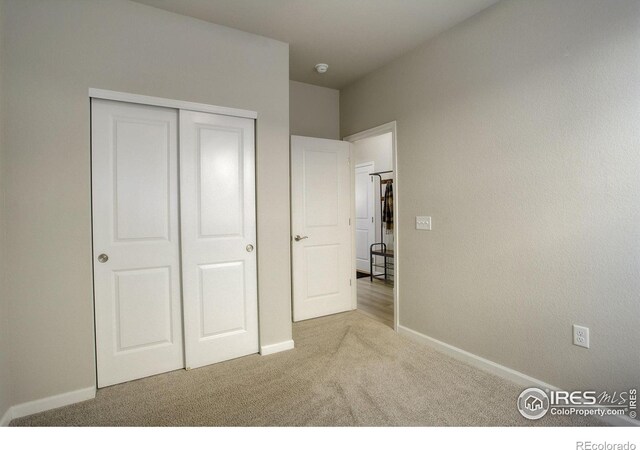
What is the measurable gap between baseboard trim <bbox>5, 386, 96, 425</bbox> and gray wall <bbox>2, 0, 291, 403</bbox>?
0.04m

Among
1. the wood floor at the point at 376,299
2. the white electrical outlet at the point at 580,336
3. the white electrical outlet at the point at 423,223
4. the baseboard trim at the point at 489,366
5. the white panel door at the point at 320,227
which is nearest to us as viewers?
the baseboard trim at the point at 489,366

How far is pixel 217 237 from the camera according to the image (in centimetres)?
258

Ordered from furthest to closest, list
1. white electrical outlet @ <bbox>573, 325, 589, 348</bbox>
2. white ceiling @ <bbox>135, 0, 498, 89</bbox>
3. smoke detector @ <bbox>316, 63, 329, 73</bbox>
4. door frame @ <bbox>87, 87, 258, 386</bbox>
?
smoke detector @ <bbox>316, 63, 329, 73</bbox> < white ceiling @ <bbox>135, 0, 498, 89</bbox> < door frame @ <bbox>87, 87, 258, 386</bbox> < white electrical outlet @ <bbox>573, 325, 589, 348</bbox>

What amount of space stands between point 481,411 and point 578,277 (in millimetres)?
990

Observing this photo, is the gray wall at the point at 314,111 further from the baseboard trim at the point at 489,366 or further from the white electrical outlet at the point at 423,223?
the baseboard trim at the point at 489,366

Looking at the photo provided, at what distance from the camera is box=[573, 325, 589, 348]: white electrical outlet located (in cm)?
191

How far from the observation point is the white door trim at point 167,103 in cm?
216

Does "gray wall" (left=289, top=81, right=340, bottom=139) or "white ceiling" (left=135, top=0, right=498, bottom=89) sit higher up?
"white ceiling" (left=135, top=0, right=498, bottom=89)

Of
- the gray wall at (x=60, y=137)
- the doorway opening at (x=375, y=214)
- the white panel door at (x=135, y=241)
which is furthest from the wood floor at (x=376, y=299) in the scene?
the gray wall at (x=60, y=137)

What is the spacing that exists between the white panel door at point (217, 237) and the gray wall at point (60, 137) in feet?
1.18

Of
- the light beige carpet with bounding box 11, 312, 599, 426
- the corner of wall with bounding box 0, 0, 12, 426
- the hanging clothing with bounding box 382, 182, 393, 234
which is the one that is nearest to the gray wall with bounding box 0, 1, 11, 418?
the corner of wall with bounding box 0, 0, 12, 426

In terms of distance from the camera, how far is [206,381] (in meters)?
2.29

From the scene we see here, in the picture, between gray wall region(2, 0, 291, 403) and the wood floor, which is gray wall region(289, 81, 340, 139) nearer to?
gray wall region(2, 0, 291, 403)

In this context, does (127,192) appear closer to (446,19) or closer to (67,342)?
(67,342)
